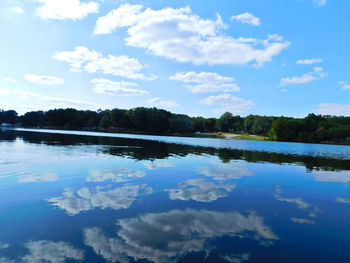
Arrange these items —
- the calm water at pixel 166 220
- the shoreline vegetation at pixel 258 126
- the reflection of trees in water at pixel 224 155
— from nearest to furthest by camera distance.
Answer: the calm water at pixel 166 220, the reflection of trees in water at pixel 224 155, the shoreline vegetation at pixel 258 126

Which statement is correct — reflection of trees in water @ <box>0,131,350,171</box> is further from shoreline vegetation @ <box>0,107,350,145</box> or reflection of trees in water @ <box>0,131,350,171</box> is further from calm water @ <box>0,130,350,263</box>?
shoreline vegetation @ <box>0,107,350,145</box>

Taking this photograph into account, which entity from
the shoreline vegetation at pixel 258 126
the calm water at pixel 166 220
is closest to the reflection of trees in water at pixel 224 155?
the calm water at pixel 166 220

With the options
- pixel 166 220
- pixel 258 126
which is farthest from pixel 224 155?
pixel 258 126

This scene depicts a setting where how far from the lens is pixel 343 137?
12950cm

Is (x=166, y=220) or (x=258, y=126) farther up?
(x=258, y=126)

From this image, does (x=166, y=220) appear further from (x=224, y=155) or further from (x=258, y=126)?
(x=258, y=126)

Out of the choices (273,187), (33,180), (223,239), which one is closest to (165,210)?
(223,239)

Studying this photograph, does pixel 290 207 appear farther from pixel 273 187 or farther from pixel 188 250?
pixel 188 250

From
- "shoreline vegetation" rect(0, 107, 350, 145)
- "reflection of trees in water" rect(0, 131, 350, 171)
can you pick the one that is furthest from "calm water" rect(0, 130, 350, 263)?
"shoreline vegetation" rect(0, 107, 350, 145)

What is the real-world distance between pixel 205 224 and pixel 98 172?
11.8 m

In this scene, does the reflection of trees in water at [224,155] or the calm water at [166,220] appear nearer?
the calm water at [166,220]

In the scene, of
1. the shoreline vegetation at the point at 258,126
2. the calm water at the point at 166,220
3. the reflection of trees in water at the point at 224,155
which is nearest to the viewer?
the calm water at the point at 166,220

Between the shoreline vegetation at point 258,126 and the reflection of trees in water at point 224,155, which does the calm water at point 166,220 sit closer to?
the reflection of trees in water at point 224,155

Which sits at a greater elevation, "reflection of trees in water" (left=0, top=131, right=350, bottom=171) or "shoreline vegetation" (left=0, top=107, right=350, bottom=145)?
"shoreline vegetation" (left=0, top=107, right=350, bottom=145)
